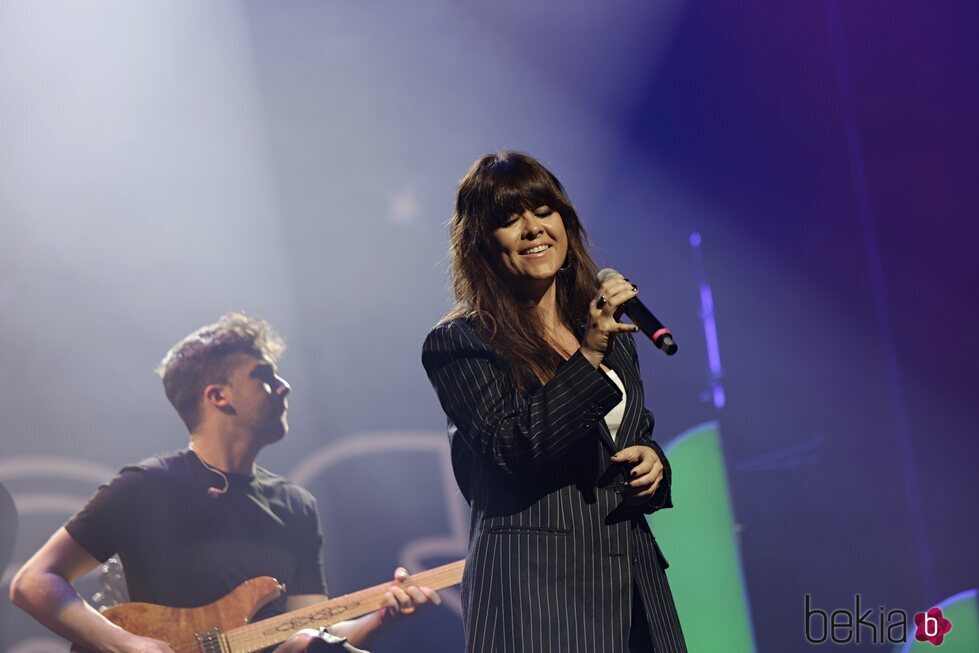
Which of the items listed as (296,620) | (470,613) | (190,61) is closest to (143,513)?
(296,620)

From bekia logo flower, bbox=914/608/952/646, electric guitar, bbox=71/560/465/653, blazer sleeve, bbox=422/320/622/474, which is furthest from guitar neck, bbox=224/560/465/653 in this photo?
blazer sleeve, bbox=422/320/622/474

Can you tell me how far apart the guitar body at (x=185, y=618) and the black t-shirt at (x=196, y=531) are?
0.09 feet

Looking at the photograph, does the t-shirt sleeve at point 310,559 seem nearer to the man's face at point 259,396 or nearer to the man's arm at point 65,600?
the man's face at point 259,396

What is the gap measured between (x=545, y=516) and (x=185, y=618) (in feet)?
6.62

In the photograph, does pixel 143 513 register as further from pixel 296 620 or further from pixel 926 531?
pixel 926 531

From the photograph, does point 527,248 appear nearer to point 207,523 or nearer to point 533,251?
point 533,251

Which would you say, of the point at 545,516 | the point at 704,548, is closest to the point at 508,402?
the point at 545,516

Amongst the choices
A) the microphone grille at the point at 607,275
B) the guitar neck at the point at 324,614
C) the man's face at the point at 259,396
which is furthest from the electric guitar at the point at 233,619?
the microphone grille at the point at 607,275

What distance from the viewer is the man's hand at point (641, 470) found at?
4.41ft

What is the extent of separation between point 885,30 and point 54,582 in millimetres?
3771

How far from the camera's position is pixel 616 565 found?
4.43 ft

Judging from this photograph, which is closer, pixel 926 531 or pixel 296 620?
pixel 296 620

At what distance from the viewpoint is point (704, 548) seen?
3461 mm

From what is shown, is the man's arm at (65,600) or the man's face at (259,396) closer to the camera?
the man's arm at (65,600)
